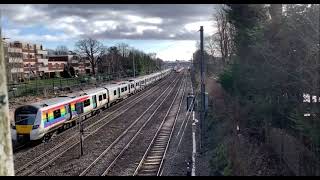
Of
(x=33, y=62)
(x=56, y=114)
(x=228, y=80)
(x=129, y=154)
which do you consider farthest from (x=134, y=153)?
(x=33, y=62)

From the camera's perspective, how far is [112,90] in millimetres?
38000

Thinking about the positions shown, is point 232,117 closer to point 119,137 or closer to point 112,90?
point 119,137

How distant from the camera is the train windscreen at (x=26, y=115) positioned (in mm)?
19766

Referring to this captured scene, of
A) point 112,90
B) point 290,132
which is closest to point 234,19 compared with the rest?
point 290,132

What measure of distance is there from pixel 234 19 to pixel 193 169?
9.21 m

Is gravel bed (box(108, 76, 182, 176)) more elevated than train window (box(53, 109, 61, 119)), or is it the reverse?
train window (box(53, 109, 61, 119))

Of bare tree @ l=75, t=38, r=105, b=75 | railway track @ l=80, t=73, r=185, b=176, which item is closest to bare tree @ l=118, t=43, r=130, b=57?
bare tree @ l=75, t=38, r=105, b=75

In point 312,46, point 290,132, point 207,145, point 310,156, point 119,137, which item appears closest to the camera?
point 310,156

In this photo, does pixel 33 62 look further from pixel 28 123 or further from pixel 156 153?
pixel 156 153

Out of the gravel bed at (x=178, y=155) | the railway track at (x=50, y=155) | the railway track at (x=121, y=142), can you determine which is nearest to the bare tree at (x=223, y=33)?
the railway track at (x=121, y=142)

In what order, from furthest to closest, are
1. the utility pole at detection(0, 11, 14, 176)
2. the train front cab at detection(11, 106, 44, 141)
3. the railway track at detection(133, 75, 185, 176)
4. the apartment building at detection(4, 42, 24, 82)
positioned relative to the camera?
the apartment building at detection(4, 42, 24, 82)
the train front cab at detection(11, 106, 44, 141)
the railway track at detection(133, 75, 185, 176)
the utility pole at detection(0, 11, 14, 176)

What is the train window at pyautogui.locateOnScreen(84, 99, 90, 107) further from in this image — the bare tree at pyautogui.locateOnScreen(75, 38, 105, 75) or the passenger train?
the bare tree at pyautogui.locateOnScreen(75, 38, 105, 75)

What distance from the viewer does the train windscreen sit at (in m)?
19.8

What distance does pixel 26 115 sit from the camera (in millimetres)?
19922
